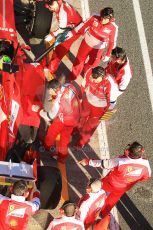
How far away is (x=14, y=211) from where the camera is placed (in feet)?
23.4

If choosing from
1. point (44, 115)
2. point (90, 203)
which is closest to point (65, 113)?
point (44, 115)

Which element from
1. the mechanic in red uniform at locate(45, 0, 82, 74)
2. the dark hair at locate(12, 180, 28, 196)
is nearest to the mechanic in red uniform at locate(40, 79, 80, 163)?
Result: the dark hair at locate(12, 180, 28, 196)

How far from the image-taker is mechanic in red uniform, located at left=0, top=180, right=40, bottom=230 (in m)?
7.13

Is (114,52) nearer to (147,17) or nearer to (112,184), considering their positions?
(112,184)

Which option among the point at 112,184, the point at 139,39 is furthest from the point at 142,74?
the point at 112,184

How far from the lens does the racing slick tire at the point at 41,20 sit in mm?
10391

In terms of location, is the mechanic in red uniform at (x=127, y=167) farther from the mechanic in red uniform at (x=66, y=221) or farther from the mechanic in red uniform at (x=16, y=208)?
the mechanic in red uniform at (x=16, y=208)

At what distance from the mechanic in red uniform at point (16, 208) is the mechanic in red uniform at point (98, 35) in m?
3.29

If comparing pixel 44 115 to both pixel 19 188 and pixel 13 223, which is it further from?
pixel 13 223

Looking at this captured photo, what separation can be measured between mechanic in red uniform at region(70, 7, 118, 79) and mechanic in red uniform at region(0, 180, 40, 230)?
3.29 meters

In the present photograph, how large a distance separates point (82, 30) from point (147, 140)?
216 centimetres

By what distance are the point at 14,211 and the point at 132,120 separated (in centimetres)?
365

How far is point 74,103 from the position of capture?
328 inches

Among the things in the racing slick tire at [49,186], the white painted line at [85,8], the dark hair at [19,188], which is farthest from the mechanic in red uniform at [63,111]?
the white painted line at [85,8]
